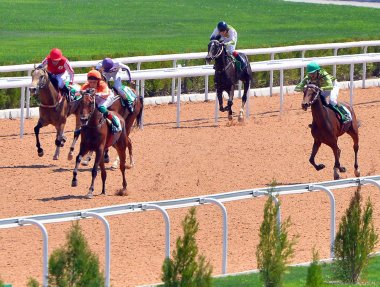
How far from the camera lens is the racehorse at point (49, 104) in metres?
17.3

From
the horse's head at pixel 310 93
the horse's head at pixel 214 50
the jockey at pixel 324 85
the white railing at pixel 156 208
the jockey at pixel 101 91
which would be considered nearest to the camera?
the white railing at pixel 156 208

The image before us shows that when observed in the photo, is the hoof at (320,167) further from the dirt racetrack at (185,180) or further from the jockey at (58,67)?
the jockey at (58,67)

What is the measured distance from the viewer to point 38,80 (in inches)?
683

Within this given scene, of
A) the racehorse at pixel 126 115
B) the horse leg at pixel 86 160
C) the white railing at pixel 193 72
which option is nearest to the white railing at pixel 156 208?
the racehorse at pixel 126 115

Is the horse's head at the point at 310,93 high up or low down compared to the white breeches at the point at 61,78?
down

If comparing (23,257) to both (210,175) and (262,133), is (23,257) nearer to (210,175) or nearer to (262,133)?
(210,175)

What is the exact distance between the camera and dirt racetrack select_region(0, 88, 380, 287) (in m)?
12.4

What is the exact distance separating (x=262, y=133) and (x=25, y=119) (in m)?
3.20

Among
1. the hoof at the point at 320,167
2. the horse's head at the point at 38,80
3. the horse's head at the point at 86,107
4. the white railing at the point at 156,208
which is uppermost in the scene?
the horse's head at the point at 38,80

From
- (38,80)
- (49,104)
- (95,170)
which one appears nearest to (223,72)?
(49,104)

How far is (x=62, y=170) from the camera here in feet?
55.2

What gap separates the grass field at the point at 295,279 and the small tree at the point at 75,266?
1980 millimetres

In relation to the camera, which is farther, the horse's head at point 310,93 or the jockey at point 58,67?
the jockey at point 58,67

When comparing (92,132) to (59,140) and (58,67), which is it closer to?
(59,140)
